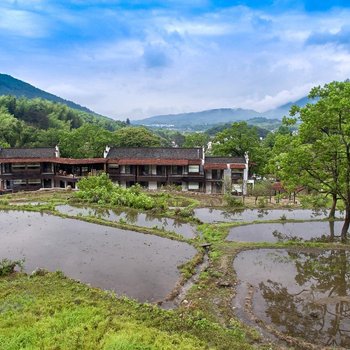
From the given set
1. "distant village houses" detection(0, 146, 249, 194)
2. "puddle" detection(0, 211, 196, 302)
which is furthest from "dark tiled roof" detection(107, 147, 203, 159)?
"puddle" detection(0, 211, 196, 302)

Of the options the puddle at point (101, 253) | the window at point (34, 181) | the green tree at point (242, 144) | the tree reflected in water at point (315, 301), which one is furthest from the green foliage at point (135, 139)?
the tree reflected in water at point (315, 301)

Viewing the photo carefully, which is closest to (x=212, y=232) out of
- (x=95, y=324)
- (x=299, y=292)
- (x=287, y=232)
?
(x=287, y=232)

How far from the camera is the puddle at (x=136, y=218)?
25344mm

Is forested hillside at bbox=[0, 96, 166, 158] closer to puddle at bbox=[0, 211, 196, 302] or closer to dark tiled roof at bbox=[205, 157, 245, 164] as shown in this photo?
dark tiled roof at bbox=[205, 157, 245, 164]

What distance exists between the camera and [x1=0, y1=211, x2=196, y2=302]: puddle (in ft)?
52.4

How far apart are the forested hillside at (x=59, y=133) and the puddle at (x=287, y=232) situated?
30577mm

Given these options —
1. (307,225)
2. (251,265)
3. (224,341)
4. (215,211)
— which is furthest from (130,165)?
(224,341)

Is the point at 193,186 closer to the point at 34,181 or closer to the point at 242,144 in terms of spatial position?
the point at 242,144

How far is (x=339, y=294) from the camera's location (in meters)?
15.1

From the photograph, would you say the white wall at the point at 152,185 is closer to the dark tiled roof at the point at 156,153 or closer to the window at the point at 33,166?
the dark tiled roof at the point at 156,153

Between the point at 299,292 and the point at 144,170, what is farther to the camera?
the point at 144,170

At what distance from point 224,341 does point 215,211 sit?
21186 mm

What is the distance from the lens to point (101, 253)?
65.1 ft

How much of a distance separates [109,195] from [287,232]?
694 inches
